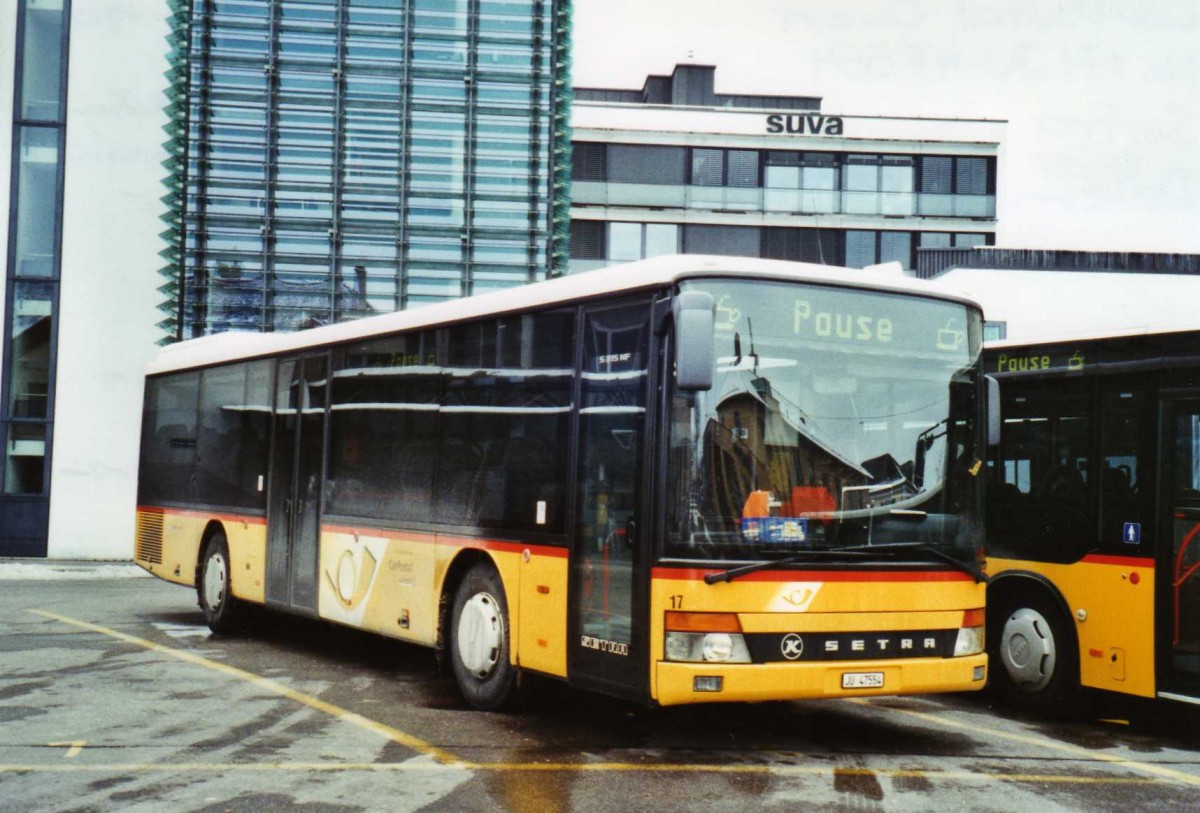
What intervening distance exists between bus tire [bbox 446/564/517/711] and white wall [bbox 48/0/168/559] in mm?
17338

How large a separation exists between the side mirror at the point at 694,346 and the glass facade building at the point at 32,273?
2064cm

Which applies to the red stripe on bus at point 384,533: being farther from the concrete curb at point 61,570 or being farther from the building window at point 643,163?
the building window at point 643,163

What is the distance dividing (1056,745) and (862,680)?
5.83 feet

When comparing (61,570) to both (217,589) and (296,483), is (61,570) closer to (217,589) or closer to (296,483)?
(217,589)

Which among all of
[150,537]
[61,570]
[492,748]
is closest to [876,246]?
[61,570]

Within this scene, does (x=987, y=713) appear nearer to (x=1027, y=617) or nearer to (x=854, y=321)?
(x=1027, y=617)

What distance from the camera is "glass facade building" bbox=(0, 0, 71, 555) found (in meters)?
24.9

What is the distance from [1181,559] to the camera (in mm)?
8680

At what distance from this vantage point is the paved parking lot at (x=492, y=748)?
6.82m

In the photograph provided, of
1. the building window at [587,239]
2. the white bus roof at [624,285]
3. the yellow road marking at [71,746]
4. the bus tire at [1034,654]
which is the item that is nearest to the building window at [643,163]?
the building window at [587,239]

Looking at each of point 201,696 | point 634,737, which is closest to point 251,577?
point 201,696

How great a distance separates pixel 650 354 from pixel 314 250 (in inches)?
771

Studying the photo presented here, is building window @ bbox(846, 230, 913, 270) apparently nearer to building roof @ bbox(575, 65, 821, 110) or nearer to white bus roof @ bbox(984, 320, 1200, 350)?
building roof @ bbox(575, 65, 821, 110)

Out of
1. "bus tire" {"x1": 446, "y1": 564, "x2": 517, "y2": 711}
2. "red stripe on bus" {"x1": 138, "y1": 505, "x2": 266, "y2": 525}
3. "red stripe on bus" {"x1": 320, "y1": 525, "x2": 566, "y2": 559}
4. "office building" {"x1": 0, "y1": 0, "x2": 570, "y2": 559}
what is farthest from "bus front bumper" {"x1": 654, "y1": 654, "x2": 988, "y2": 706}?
"office building" {"x1": 0, "y1": 0, "x2": 570, "y2": 559}
